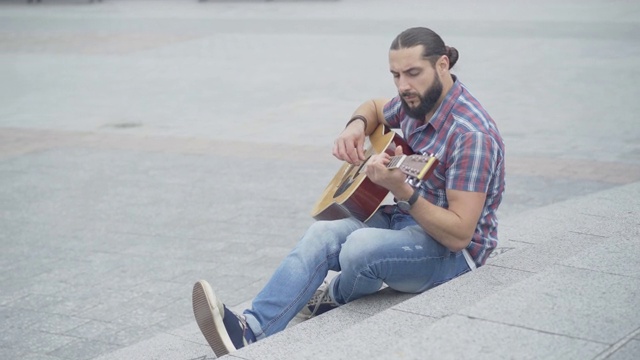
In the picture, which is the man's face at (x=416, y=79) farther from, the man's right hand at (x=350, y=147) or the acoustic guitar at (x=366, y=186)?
the man's right hand at (x=350, y=147)

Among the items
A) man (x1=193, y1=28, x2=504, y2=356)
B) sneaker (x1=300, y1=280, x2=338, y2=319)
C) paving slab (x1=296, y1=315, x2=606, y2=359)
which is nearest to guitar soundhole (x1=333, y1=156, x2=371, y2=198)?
man (x1=193, y1=28, x2=504, y2=356)

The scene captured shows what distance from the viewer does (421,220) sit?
11.9 feet

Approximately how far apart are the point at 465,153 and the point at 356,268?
1.98ft

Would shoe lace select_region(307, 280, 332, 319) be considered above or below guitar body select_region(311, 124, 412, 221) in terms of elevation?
below

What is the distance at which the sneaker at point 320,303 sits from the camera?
410 cm

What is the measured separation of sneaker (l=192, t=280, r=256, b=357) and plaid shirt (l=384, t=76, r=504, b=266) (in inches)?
35.1

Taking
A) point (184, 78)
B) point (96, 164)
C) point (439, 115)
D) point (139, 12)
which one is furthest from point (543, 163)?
point (139, 12)

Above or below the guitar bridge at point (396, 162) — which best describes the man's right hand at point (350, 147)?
below

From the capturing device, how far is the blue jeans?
149 inches

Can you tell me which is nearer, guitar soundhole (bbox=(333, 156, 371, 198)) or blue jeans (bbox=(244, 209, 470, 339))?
blue jeans (bbox=(244, 209, 470, 339))

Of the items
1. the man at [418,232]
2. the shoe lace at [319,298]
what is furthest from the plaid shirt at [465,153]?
the shoe lace at [319,298]

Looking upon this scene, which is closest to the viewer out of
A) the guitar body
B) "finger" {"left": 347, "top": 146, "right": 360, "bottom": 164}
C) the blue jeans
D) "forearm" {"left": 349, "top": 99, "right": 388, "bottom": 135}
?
the blue jeans

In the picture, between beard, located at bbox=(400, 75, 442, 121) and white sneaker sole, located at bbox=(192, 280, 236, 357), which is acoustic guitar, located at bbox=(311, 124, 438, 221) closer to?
beard, located at bbox=(400, 75, 442, 121)

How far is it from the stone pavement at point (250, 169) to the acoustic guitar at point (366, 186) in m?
0.41
